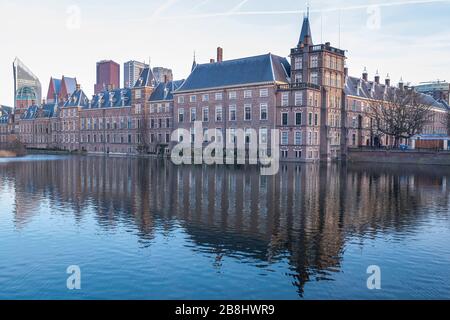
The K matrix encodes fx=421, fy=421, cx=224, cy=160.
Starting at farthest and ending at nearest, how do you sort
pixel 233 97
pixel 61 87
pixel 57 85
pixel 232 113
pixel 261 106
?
pixel 57 85 → pixel 61 87 → pixel 232 113 → pixel 233 97 → pixel 261 106

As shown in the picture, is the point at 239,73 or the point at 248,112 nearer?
the point at 248,112

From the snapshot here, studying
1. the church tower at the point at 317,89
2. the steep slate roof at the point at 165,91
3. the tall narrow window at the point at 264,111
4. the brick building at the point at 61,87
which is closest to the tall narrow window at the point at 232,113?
the tall narrow window at the point at 264,111

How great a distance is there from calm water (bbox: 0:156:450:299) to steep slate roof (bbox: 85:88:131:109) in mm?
81051

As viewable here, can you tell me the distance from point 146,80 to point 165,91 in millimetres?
7142

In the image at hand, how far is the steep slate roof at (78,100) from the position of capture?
126681 mm

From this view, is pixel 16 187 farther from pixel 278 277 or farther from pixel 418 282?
pixel 418 282

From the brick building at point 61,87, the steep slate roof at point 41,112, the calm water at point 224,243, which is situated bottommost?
the calm water at point 224,243

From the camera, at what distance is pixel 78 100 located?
418 ft

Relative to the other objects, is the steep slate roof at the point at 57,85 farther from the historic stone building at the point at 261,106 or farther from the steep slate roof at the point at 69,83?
the historic stone building at the point at 261,106

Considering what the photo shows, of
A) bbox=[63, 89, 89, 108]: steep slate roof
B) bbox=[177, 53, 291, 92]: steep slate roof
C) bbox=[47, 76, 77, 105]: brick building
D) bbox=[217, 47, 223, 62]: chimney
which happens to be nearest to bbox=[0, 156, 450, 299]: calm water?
bbox=[177, 53, 291, 92]: steep slate roof

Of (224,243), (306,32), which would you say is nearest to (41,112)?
(306,32)

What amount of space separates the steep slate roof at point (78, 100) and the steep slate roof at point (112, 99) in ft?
14.5

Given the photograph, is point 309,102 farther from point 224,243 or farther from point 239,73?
point 224,243

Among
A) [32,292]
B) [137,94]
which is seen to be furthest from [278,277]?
[137,94]
